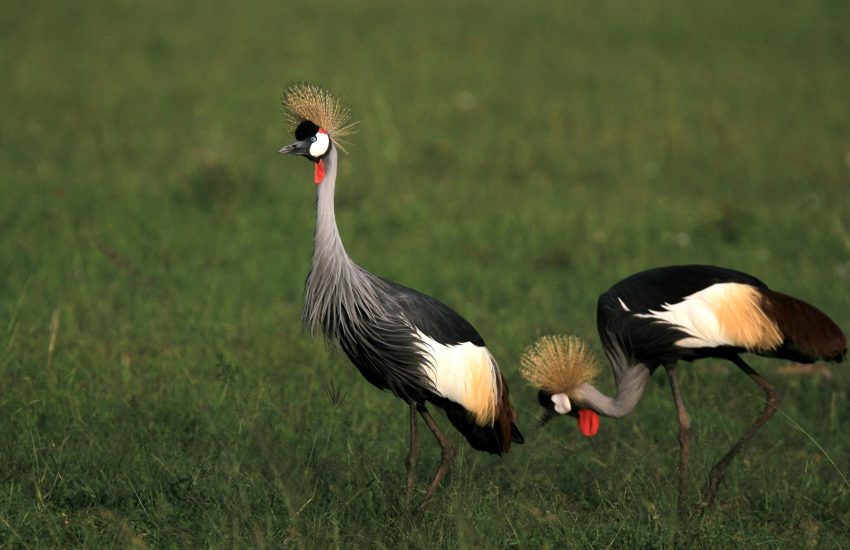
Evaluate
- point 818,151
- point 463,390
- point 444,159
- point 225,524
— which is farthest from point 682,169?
point 225,524

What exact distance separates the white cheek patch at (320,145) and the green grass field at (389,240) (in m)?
1.01

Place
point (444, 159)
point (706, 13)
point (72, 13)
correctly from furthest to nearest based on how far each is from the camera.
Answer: point (706, 13), point (72, 13), point (444, 159)

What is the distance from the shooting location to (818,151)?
10688 millimetres

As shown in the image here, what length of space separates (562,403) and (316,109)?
158 centimetres

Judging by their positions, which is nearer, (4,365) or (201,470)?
(201,470)

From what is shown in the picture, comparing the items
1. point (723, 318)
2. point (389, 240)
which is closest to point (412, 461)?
point (723, 318)

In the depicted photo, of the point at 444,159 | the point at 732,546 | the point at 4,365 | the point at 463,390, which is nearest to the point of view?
the point at 732,546

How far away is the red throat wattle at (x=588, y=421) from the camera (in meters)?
4.96

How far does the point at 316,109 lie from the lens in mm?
4277

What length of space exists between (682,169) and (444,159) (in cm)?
205

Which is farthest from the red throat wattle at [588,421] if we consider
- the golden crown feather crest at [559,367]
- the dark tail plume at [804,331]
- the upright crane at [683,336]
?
the dark tail plume at [804,331]

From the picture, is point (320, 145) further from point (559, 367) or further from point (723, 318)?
point (723, 318)

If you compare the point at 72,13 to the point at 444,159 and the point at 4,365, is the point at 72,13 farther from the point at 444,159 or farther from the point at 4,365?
the point at 4,365

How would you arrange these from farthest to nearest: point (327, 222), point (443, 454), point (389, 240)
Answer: point (389, 240), point (443, 454), point (327, 222)
